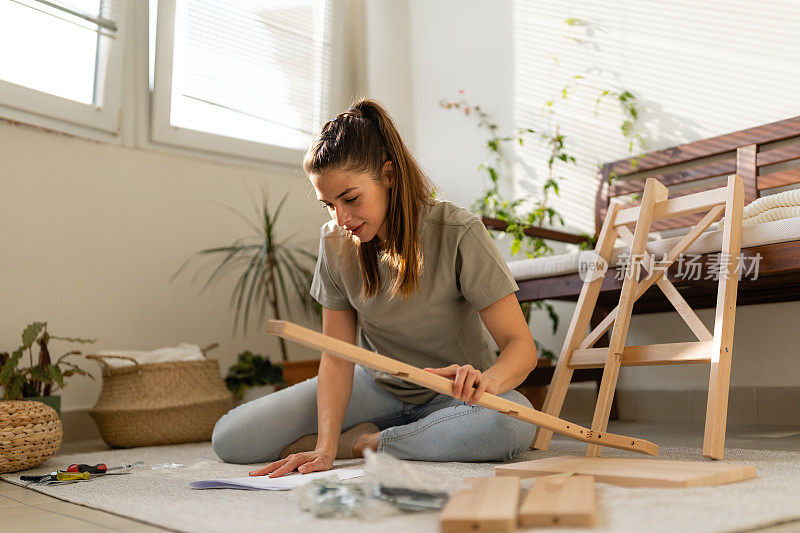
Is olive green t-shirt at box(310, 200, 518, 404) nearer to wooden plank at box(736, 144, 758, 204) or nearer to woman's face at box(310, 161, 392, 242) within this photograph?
woman's face at box(310, 161, 392, 242)

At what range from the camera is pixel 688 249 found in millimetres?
1908

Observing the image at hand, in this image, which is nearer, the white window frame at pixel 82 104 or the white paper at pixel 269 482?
the white paper at pixel 269 482

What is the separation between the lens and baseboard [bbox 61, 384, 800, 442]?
7.99ft

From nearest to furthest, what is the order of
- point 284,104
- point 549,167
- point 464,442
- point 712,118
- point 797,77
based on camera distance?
point 464,442, point 797,77, point 712,118, point 549,167, point 284,104

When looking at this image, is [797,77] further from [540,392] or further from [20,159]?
[20,159]

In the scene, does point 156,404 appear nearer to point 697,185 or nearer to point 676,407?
point 676,407

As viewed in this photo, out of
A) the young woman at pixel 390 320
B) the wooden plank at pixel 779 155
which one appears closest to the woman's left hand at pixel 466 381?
the young woman at pixel 390 320

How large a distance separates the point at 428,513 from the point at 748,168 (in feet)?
6.04

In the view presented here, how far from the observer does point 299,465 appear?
161 cm

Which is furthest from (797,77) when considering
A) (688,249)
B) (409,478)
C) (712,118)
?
(409,478)

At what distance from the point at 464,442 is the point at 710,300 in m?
1.24

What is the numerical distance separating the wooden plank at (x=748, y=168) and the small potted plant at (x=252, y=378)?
180cm

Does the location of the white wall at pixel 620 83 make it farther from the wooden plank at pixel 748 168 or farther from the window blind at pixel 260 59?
the window blind at pixel 260 59

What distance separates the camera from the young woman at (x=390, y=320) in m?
1.58
